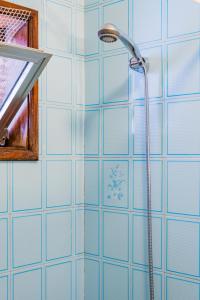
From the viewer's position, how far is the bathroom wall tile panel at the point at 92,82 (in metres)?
1.53

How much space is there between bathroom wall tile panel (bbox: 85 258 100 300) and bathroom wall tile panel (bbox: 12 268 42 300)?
215mm

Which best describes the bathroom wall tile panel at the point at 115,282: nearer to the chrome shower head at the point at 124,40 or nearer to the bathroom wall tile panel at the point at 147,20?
the chrome shower head at the point at 124,40

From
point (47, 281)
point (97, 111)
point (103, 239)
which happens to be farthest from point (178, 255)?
point (97, 111)

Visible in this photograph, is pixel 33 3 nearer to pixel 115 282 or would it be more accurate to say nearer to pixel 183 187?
pixel 183 187

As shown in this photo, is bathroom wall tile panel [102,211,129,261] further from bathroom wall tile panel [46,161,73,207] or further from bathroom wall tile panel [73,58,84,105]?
bathroom wall tile panel [73,58,84,105]

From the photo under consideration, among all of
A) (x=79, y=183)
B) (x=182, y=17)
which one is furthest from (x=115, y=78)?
(x=79, y=183)

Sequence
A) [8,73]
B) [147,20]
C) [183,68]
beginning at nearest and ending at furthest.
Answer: [8,73] → [183,68] → [147,20]

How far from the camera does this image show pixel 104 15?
1502 millimetres

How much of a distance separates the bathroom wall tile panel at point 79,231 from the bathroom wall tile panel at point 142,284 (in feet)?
0.88

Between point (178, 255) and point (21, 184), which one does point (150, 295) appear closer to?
point (178, 255)

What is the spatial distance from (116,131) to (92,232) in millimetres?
409

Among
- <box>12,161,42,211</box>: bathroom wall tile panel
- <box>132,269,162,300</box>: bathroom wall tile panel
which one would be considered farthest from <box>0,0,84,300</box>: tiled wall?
<box>132,269,162,300</box>: bathroom wall tile panel

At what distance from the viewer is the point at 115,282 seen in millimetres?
1460

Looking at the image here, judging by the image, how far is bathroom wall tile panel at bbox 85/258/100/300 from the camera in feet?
5.01
